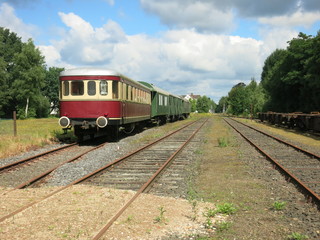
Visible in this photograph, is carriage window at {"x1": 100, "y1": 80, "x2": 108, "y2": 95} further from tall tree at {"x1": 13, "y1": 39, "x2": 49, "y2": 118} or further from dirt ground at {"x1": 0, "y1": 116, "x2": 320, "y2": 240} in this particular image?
tall tree at {"x1": 13, "y1": 39, "x2": 49, "y2": 118}

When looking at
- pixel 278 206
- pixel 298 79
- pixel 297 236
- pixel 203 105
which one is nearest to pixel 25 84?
pixel 298 79

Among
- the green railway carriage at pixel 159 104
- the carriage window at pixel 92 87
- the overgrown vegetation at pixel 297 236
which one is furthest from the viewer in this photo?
the green railway carriage at pixel 159 104

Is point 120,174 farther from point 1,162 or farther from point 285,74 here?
point 285,74

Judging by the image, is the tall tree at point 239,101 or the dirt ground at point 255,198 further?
the tall tree at point 239,101

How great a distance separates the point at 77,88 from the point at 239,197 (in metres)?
9.60

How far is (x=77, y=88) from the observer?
13992 mm

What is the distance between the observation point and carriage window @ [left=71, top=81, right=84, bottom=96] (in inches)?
549

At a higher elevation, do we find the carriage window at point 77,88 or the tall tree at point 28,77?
the tall tree at point 28,77

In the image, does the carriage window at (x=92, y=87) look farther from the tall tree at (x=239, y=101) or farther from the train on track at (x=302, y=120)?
the tall tree at (x=239, y=101)

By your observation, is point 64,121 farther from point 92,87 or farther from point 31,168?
point 31,168

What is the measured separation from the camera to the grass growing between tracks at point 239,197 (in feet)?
14.6

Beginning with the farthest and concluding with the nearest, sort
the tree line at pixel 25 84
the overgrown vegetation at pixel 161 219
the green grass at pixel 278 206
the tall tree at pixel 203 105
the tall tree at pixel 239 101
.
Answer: the tall tree at pixel 203 105
the tall tree at pixel 239 101
the tree line at pixel 25 84
the green grass at pixel 278 206
the overgrown vegetation at pixel 161 219

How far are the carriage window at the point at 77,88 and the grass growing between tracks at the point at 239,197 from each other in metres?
6.16

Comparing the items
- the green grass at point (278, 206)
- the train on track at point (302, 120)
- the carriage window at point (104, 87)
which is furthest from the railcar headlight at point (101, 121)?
the train on track at point (302, 120)
